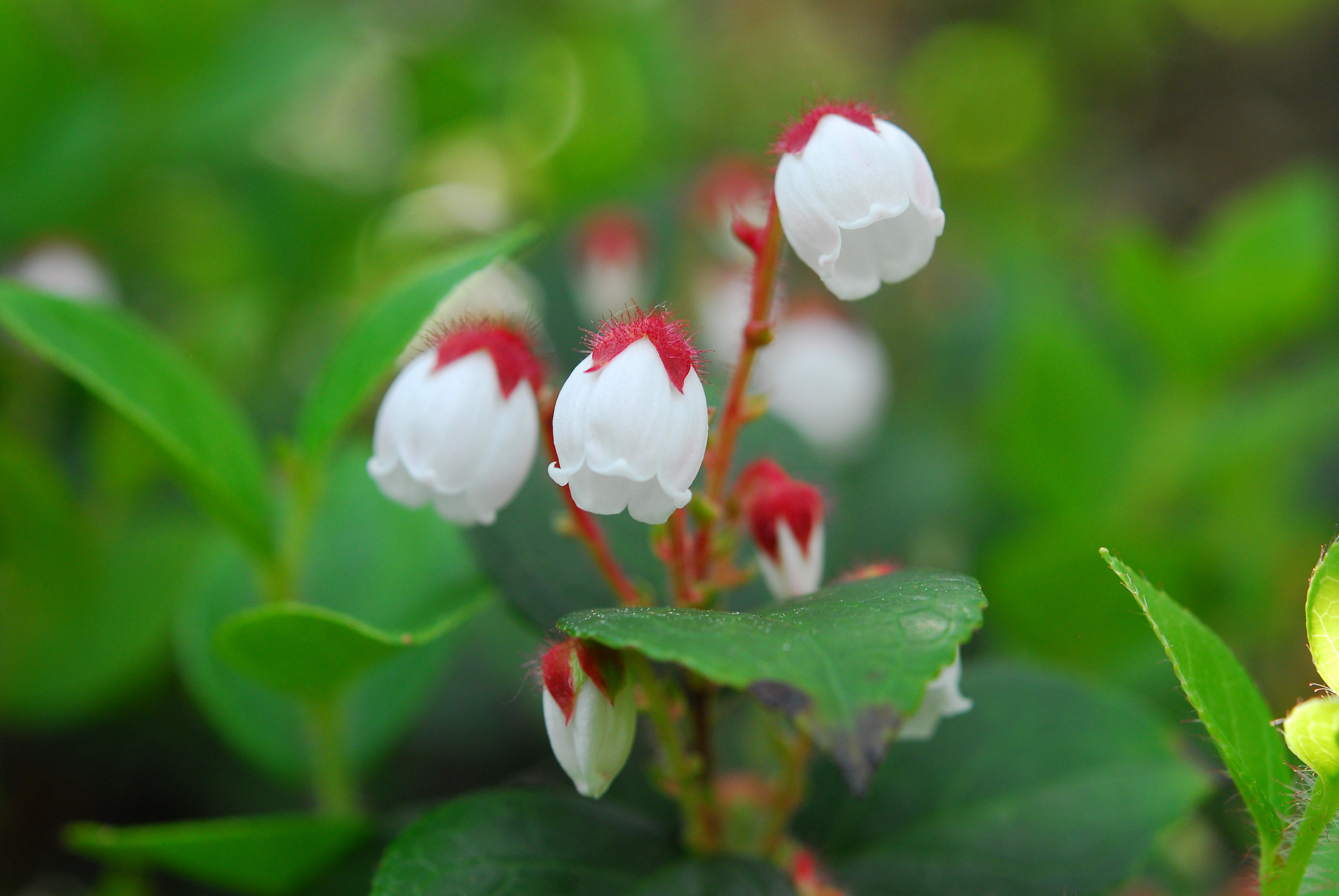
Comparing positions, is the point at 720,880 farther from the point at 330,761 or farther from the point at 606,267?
the point at 606,267

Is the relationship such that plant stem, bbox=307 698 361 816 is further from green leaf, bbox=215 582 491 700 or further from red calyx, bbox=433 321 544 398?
red calyx, bbox=433 321 544 398

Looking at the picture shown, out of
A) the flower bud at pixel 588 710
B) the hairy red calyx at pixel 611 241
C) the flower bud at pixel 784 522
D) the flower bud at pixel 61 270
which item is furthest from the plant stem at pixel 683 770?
the flower bud at pixel 61 270

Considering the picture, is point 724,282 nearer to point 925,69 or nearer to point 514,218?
point 514,218

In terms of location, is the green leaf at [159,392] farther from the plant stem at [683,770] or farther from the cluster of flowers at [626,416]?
the plant stem at [683,770]

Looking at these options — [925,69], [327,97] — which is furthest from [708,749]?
[925,69]

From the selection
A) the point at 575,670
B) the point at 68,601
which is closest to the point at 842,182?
the point at 575,670

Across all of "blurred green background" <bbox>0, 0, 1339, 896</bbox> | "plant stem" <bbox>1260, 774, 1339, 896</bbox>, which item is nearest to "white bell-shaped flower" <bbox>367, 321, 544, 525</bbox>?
"blurred green background" <bbox>0, 0, 1339, 896</bbox>
